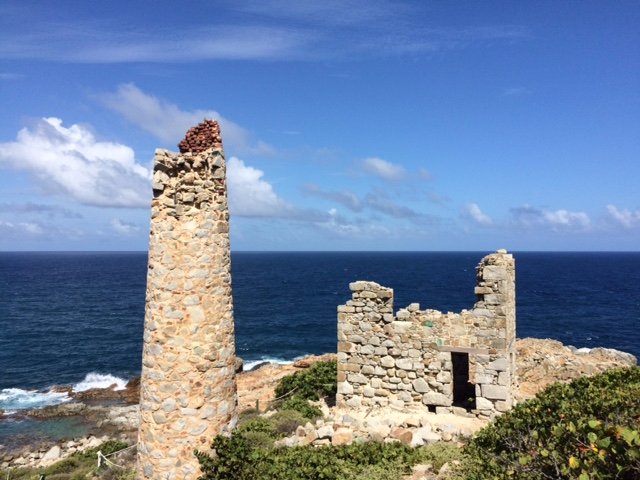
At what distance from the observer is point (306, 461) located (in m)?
8.79

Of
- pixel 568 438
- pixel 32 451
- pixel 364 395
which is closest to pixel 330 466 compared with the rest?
pixel 568 438

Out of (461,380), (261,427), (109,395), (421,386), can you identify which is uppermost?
(421,386)

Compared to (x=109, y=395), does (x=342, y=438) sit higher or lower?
higher

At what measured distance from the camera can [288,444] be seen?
11.3 meters

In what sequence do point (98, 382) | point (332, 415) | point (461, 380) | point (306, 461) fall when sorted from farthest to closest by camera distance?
point (98, 382) < point (461, 380) < point (332, 415) < point (306, 461)

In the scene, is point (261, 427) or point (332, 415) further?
point (332, 415)

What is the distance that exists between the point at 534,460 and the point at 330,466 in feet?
11.5

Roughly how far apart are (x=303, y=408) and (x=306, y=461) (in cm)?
648

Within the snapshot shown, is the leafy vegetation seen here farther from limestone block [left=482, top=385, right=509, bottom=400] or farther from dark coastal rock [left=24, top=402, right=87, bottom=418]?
limestone block [left=482, top=385, right=509, bottom=400]

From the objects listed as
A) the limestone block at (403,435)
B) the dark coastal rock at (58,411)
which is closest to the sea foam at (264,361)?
the dark coastal rock at (58,411)

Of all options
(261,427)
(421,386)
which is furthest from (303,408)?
(421,386)

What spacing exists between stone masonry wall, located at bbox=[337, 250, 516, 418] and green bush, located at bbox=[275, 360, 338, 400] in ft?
6.94

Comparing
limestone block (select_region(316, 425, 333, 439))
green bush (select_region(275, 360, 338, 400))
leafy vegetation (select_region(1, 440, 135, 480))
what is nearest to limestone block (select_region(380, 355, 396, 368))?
green bush (select_region(275, 360, 338, 400))

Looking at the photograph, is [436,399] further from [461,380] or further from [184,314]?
[184,314]
